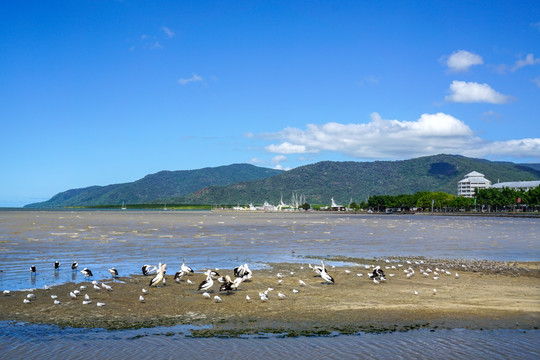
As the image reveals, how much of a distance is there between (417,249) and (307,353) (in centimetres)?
3011

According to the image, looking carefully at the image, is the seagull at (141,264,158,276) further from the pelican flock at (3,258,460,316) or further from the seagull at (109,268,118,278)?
the seagull at (109,268,118,278)

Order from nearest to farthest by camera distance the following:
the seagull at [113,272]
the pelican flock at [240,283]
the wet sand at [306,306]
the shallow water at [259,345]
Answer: the shallow water at [259,345], the wet sand at [306,306], the pelican flock at [240,283], the seagull at [113,272]

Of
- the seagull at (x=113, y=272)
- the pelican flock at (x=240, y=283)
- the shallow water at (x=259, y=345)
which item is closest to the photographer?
the shallow water at (x=259, y=345)

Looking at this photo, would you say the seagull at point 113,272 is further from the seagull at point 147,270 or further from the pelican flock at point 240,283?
the seagull at point 147,270

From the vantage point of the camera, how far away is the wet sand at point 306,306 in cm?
1445

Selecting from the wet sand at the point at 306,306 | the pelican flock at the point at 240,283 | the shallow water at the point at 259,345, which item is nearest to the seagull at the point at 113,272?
the pelican flock at the point at 240,283

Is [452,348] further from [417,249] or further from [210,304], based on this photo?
[417,249]

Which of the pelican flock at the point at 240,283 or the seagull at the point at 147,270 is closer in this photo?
the pelican flock at the point at 240,283

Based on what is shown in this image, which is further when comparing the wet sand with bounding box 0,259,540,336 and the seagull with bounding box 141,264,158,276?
the seagull with bounding box 141,264,158,276

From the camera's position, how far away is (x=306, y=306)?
16.9m

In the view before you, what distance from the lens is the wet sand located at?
47.4 feet

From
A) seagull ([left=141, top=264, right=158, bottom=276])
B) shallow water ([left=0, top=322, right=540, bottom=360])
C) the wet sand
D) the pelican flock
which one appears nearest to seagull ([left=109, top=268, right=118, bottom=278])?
the pelican flock

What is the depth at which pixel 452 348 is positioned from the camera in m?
12.4

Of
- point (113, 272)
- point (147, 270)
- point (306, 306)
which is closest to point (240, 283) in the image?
point (306, 306)
